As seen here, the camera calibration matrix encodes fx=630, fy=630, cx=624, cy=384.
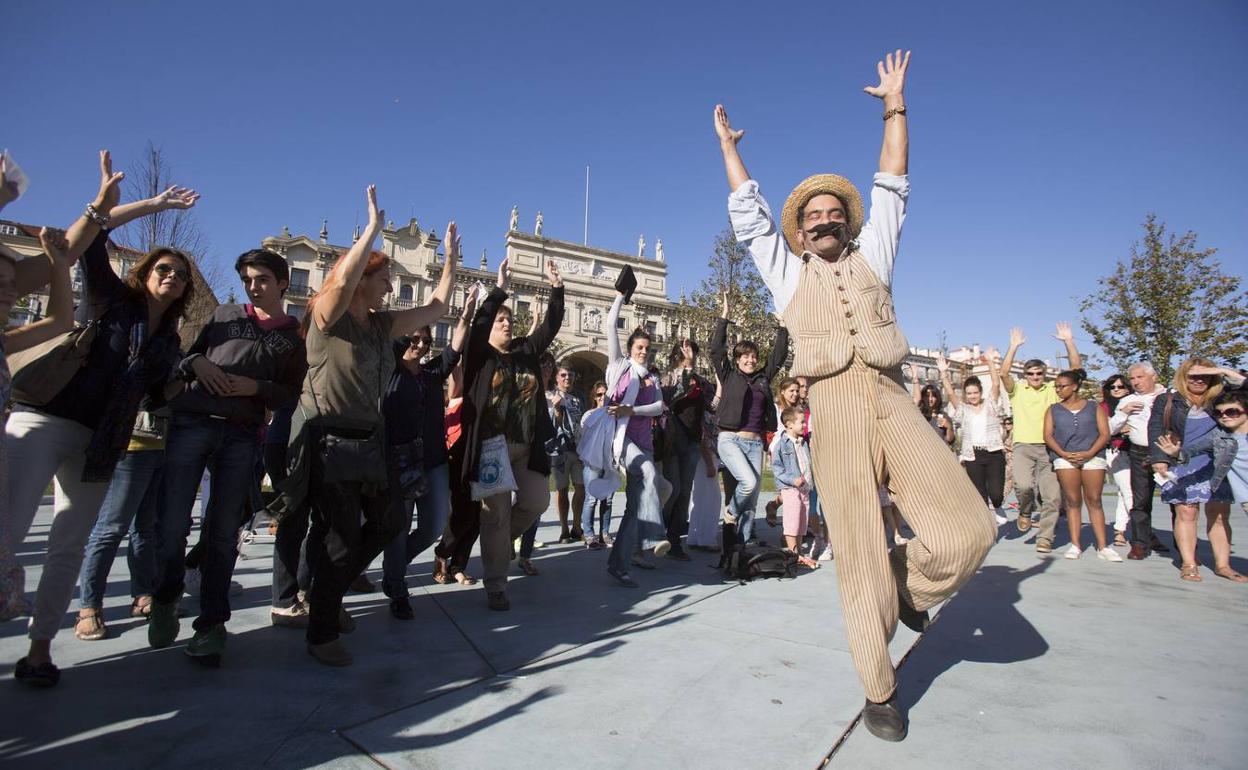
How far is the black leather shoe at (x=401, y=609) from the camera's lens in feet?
12.5

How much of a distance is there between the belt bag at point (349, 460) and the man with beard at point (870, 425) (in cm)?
209

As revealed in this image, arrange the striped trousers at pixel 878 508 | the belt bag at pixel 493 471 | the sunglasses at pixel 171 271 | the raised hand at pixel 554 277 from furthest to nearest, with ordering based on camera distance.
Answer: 1. the raised hand at pixel 554 277
2. the belt bag at pixel 493 471
3. the sunglasses at pixel 171 271
4. the striped trousers at pixel 878 508

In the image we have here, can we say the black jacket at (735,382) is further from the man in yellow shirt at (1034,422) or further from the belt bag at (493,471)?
the man in yellow shirt at (1034,422)

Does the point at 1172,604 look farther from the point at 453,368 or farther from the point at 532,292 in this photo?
the point at 532,292

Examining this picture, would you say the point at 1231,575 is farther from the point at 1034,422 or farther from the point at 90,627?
the point at 90,627

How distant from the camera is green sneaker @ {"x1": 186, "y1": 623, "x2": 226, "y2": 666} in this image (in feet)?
9.34

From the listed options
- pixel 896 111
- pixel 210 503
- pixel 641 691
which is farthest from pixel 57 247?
pixel 896 111

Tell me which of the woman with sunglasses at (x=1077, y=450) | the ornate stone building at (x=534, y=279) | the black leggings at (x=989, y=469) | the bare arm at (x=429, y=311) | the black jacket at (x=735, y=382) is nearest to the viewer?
the bare arm at (x=429, y=311)

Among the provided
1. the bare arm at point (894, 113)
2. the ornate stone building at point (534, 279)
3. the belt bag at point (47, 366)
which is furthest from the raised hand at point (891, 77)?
the ornate stone building at point (534, 279)

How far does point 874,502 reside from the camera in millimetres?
2529

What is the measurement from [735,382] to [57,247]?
4.91m

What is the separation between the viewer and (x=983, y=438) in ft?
26.5

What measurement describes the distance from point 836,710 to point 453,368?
3.47m

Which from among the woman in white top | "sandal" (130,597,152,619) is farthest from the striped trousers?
the woman in white top
